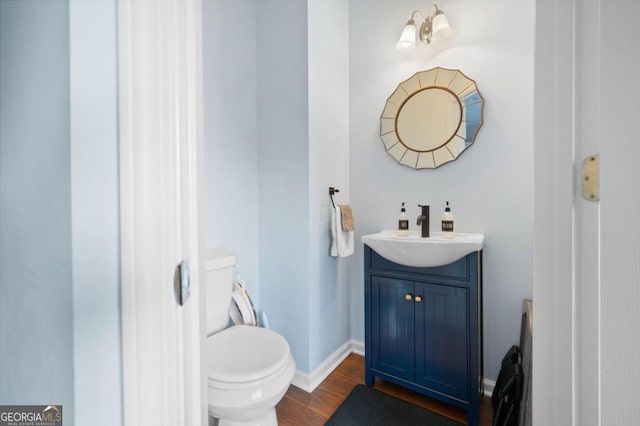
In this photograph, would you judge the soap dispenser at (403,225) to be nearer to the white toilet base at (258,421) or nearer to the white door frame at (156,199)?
the white toilet base at (258,421)

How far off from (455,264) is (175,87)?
140 centimetres

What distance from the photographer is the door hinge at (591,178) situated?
0.37 m

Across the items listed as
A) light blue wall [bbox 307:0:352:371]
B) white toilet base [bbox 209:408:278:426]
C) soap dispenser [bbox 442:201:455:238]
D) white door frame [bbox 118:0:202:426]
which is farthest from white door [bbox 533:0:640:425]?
light blue wall [bbox 307:0:352:371]

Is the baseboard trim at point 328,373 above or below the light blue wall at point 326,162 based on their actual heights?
below

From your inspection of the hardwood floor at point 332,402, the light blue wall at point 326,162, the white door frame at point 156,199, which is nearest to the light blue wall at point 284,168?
the light blue wall at point 326,162

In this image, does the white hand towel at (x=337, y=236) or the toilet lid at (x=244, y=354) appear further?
the white hand towel at (x=337, y=236)

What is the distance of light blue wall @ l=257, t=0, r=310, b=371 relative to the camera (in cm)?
165

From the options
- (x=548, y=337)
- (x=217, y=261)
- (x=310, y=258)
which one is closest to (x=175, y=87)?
(x=548, y=337)

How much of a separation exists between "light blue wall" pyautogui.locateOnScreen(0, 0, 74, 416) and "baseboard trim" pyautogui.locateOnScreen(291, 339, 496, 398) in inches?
51.4

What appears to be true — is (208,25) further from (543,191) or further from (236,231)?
(543,191)

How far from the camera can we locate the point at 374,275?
1.61 metres

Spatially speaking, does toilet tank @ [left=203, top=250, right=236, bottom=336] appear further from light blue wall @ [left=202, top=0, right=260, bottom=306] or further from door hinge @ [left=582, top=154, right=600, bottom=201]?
door hinge @ [left=582, top=154, right=600, bottom=201]

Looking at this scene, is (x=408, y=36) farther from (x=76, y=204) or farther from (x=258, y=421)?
(x=258, y=421)

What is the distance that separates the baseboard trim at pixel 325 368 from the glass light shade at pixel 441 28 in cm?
215
